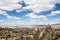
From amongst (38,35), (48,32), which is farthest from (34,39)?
(48,32)

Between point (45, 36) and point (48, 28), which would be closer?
point (45, 36)

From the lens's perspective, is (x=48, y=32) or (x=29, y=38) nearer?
(x=48, y=32)

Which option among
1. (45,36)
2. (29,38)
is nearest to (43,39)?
(45,36)

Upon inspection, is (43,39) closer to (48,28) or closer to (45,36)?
(45,36)

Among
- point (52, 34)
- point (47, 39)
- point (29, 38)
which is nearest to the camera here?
point (47, 39)

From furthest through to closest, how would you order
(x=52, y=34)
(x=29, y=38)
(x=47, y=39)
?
(x=29, y=38) → (x=52, y=34) → (x=47, y=39)

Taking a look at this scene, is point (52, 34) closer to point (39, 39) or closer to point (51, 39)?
point (51, 39)

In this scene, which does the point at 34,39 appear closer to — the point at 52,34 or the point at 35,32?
the point at 35,32

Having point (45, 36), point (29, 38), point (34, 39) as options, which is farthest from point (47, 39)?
point (29, 38)
